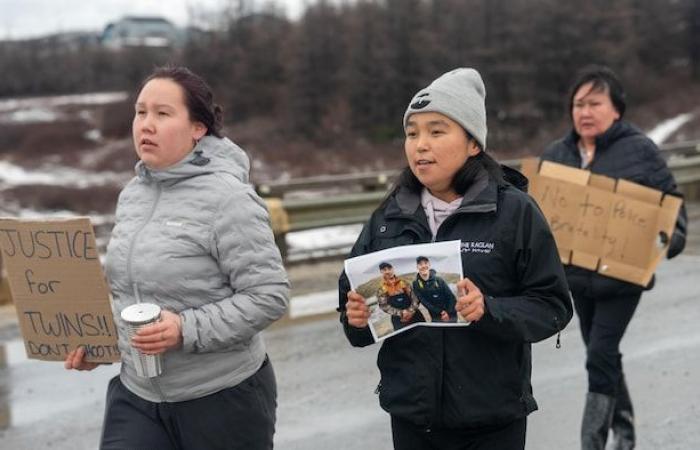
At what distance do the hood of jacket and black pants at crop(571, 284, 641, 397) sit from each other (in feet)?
7.32

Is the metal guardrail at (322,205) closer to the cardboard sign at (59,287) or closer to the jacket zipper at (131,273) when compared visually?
the cardboard sign at (59,287)

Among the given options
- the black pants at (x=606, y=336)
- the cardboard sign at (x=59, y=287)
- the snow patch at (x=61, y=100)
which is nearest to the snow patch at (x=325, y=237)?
the black pants at (x=606, y=336)

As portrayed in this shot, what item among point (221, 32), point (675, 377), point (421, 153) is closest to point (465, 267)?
point (421, 153)

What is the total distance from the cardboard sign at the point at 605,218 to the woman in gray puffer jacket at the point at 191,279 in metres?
2.18

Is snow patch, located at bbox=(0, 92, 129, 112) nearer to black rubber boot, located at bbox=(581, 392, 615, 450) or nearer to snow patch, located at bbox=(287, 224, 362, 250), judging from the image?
snow patch, located at bbox=(287, 224, 362, 250)

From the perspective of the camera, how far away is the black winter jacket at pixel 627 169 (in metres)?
4.55

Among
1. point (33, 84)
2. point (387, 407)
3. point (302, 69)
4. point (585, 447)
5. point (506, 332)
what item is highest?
point (506, 332)

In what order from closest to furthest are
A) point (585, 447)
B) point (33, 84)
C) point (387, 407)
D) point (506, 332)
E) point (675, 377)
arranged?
point (506, 332) < point (387, 407) < point (585, 447) < point (675, 377) < point (33, 84)

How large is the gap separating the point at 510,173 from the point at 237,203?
904mm

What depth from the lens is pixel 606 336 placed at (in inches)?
177

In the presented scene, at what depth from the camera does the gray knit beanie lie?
2.80 meters

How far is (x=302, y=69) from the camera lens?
74188mm

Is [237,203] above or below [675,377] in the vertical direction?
above

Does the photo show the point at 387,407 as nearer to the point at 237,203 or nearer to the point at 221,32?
the point at 237,203
